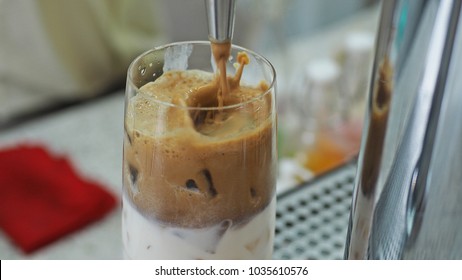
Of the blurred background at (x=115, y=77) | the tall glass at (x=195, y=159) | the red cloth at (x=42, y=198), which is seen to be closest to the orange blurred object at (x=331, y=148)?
the blurred background at (x=115, y=77)

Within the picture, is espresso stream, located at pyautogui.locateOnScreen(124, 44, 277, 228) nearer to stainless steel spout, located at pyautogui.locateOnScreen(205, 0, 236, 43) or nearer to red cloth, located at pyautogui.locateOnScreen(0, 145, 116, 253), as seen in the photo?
stainless steel spout, located at pyautogui.locateOnScreen(205, 0, 236, 43)

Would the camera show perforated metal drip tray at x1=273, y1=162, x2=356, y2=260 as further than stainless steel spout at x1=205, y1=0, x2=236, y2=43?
Yes

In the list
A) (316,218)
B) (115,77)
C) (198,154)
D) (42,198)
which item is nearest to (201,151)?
(198,154)

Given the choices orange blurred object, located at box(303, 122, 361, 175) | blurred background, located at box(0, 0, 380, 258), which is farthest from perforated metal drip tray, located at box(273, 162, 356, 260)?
orange blurred object, located at box(303, 122, 361, 175)

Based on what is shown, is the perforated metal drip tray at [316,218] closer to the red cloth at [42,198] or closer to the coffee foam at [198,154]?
the coffee foam at [198,154]

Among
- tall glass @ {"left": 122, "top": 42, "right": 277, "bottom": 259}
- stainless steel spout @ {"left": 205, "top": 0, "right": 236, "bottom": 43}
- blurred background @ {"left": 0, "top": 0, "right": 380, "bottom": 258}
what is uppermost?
stainless steel spout @ {"left": 205, "top": 0, "right": 236, "bottom": 43}

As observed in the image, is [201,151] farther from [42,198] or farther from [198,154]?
[42,198]
